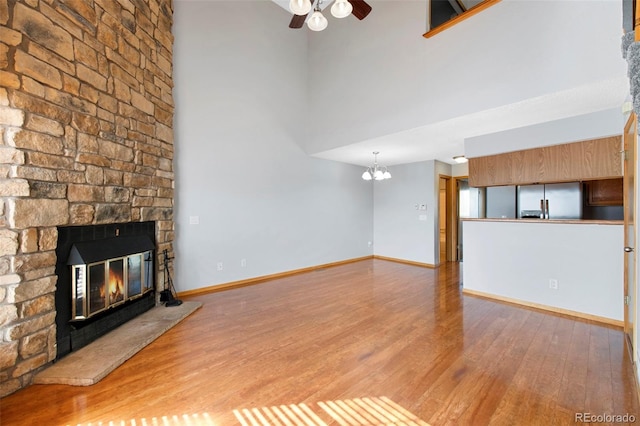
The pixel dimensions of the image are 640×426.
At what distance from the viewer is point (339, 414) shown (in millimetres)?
1722

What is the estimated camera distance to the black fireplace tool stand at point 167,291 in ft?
11.5

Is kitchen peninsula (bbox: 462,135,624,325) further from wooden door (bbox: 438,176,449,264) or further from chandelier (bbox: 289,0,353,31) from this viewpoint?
chandelier (bbox: 289,0,353,31)

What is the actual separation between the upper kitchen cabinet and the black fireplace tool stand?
4700 mm

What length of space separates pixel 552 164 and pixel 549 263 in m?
1.32

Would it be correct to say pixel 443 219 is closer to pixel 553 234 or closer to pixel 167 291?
pixel 553 234

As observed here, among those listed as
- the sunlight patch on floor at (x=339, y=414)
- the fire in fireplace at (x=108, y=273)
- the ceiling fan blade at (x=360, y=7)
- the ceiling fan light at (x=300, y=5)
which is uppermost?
the ceiling fan blade at (x=360, y=7)

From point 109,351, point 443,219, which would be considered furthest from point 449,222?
point 109,351

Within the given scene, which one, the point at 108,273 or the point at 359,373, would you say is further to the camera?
the point at 108,273

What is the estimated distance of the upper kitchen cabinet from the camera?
323 centimetres

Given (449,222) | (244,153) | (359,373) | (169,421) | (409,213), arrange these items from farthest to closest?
1. (449,222)
2. (409,213)
3. (244,153)
4. (359,373)
5. (169,421)

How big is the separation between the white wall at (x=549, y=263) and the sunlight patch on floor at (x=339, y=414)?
9.80 ft

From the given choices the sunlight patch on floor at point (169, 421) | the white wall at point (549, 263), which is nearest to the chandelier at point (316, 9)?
the sunlight patch on floor at point (169, 421)

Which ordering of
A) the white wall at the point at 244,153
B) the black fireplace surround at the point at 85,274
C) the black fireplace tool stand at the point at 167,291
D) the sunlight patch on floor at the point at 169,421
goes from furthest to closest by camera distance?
1. the white wall at the point at 244,153
2. the black fireplace tool stand at the point at 167,291
3. the black fireplace surround at the point at 85,274
4. the sunlight patch on floor at the point at 169,421

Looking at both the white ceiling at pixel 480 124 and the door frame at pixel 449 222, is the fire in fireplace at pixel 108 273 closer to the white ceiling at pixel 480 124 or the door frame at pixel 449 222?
the white ceiling at pixel 480 124
